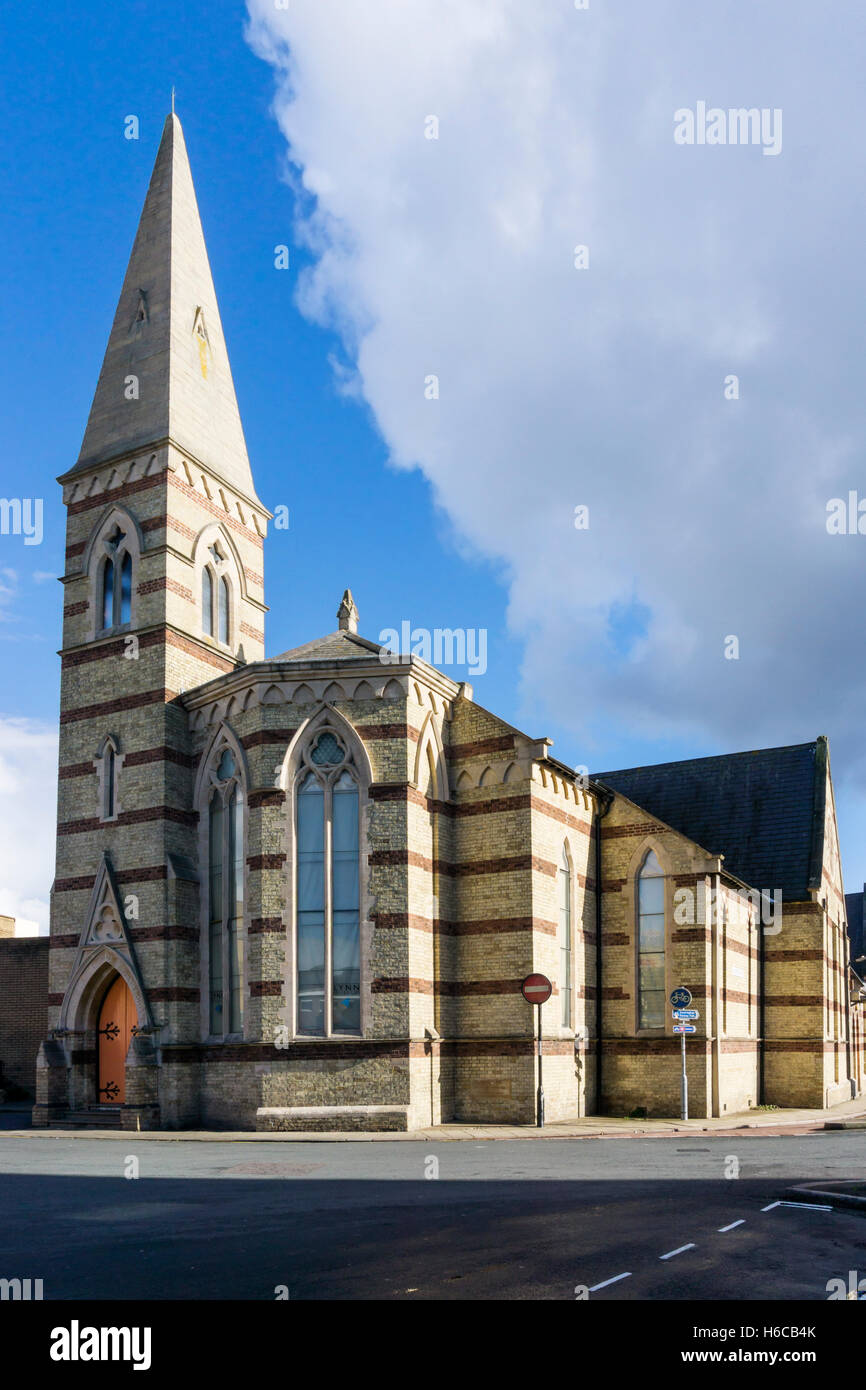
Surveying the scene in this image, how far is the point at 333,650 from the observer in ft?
86.3

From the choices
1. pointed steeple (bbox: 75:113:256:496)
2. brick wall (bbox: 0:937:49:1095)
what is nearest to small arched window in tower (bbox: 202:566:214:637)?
pointed steeple (bbox: 75:113:256:496)

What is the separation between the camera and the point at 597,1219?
456 inches

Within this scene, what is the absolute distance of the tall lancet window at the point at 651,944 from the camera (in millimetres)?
28578

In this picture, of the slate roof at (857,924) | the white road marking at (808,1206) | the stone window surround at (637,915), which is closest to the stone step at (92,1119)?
the stone window surround at (637,915)

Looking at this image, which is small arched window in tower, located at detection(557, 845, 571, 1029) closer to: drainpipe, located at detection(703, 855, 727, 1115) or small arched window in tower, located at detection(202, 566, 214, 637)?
drainpipe, located at detection(703, 855, 727, 1115)

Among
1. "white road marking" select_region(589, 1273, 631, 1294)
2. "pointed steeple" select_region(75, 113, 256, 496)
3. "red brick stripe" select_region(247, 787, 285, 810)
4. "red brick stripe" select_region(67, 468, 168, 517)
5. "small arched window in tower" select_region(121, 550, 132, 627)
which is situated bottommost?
"white road marking" select_region(589, 1273, 631, 1294)

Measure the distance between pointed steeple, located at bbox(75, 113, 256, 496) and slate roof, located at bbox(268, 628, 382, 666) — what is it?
6.40 metres

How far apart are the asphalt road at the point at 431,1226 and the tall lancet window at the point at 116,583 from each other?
13.7 meters

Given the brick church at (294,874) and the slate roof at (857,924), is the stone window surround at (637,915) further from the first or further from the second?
the slate roof at (857,924)

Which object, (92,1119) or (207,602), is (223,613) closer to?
(207,602)

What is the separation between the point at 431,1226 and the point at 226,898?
50.2 feet

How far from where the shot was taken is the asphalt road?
345 inches

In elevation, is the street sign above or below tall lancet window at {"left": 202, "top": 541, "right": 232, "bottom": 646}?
below
